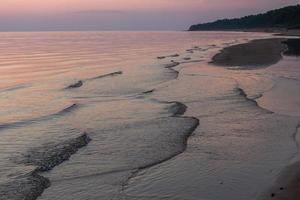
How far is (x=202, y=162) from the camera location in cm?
1199

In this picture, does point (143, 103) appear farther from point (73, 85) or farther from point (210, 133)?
point (73, 85)

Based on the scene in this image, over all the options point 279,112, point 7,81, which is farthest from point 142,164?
point 7,81

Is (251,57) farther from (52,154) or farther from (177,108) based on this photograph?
(52,154)

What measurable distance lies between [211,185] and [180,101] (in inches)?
470

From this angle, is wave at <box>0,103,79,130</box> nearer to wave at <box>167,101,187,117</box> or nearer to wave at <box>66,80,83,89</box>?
wave at <box>167,101,187,117</box>

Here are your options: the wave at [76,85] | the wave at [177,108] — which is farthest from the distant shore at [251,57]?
the wave at [177,108]

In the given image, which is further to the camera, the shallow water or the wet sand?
the wet sand

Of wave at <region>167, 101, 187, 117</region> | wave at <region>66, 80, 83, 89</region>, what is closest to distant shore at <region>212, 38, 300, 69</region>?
wave at <region>66, 80, 83, 89</region>

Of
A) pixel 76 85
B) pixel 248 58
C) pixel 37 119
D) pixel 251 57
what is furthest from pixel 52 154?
pixel 251 57

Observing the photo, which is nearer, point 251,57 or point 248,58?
point 248,58

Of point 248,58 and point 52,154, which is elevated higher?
point 52,154

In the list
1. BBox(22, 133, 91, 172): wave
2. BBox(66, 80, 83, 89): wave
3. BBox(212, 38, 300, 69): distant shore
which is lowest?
BBox(212, 38, 300, 69): distant shore

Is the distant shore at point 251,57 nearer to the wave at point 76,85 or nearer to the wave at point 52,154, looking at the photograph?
the wave at point 76,85

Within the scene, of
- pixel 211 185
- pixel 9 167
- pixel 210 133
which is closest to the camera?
pixel 211 185
